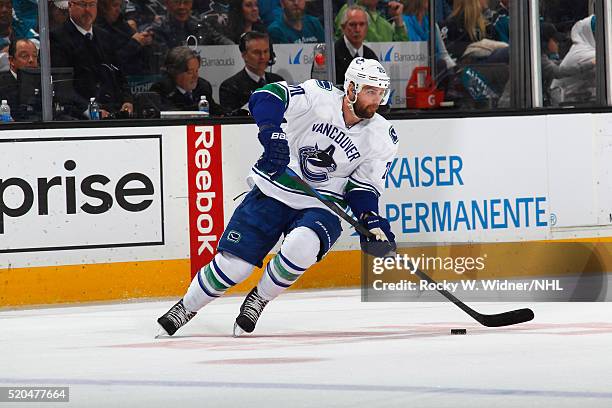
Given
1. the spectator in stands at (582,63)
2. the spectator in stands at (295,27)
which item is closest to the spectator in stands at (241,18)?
the spectator in stands at (295,27)

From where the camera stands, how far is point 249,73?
804 centimetres

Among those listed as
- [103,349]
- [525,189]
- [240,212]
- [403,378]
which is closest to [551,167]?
[525,189]

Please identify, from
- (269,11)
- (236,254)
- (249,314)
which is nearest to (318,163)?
(236,254)

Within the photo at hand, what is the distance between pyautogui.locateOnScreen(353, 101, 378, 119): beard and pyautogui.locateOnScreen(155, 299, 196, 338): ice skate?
105 cm

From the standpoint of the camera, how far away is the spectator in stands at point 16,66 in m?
7.32

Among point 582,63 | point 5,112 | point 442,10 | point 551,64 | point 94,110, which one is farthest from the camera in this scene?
point 582,63

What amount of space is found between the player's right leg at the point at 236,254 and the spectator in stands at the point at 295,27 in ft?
7.54

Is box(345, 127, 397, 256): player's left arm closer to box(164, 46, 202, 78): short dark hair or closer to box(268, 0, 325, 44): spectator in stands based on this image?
box(164, 46, 202, 78): short dark hair

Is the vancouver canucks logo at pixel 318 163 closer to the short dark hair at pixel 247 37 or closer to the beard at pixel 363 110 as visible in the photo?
the beard at pixel 363 110

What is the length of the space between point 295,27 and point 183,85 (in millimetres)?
742

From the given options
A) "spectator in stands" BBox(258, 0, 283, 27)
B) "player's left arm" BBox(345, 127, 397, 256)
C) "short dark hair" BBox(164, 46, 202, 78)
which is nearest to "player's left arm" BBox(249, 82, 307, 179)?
"player's left arm" BBox(345, 127, 397, 256)

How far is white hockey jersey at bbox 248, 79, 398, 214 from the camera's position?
6035 millimetres

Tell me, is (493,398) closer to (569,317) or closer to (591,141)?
(569,317)

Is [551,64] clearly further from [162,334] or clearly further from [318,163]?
[162,334]
